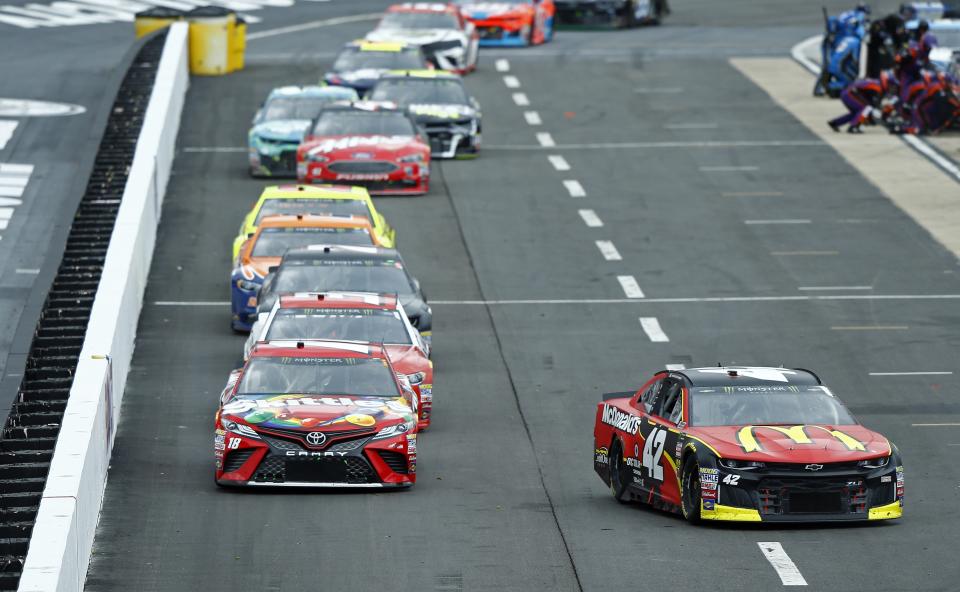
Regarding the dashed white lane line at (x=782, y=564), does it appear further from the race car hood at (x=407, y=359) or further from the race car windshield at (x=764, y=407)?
the race car hood at (x=407, y=359)

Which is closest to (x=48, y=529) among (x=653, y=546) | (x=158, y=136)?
(x=653, y=546)

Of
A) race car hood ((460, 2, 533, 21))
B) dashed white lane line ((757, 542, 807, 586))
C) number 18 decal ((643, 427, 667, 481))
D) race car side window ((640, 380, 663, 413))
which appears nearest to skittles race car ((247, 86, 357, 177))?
race car hood ((460, 2, 533, 21))

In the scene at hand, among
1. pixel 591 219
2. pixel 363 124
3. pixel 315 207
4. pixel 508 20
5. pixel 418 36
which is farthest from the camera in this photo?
pixel 508 20

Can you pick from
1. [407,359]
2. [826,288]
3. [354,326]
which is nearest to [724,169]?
[826,288]

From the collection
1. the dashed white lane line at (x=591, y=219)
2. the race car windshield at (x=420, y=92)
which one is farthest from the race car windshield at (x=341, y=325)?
the race car windshield at (x=420, y=92)

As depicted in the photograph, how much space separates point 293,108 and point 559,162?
517 centimetres

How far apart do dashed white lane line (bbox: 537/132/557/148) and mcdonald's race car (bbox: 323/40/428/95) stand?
354 cm

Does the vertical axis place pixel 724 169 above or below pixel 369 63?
above

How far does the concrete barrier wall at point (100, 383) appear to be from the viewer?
13.8 meters

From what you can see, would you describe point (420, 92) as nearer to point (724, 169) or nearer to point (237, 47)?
point (724, 169)

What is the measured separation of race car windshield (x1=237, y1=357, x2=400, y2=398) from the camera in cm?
1914

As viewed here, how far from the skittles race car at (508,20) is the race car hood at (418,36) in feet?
13.0

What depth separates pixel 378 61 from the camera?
4400 centimetres

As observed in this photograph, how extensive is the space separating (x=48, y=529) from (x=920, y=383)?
12608 millimetres
